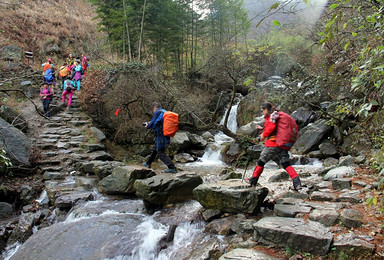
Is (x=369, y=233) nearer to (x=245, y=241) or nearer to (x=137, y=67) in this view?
(x=245, y=241)

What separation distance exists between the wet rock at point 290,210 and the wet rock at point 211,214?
111 cm

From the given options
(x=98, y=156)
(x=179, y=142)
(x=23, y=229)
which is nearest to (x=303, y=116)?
(x=179, y=142)

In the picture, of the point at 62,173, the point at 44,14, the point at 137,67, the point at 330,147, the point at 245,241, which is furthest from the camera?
the point at 44,14

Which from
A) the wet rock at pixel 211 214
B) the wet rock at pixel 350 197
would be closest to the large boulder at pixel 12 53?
the wet rock at pixel 211 214

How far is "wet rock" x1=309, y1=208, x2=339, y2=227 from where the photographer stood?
323 centimetres

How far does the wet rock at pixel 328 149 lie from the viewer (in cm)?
941

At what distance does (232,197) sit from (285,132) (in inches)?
64.0

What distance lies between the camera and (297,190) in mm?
4785

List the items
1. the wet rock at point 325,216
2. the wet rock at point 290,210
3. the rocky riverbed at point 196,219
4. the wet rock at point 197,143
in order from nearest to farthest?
the rocky riverbed at point 196,219 → the wet rock at point 325,216 → the wet rock at point 290,210 → the wet rock at point 197,143

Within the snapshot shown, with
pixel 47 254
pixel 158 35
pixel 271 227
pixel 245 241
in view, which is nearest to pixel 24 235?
pixel 47 254

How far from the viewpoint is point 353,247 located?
264cm

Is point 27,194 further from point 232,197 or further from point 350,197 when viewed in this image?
point 350,197

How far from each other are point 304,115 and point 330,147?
2.58 metres

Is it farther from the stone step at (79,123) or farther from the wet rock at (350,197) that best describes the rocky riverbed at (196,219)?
the stone step at (79,123)
